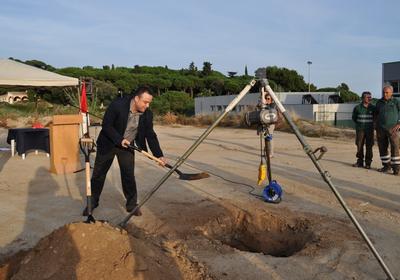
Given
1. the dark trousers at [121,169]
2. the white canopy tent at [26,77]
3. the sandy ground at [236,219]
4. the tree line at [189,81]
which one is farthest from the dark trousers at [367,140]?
the tree line at [189,81]

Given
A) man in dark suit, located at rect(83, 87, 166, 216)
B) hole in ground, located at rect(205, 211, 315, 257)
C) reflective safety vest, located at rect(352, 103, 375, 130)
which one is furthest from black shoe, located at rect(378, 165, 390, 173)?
man in dark suit, located at rect(83, 87, 166, 216)

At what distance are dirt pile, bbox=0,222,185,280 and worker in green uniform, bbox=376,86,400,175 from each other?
23.0ft

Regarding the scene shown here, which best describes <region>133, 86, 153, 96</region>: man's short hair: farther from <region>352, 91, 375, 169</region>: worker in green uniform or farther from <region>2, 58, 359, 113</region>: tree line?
<region>2, 58, 359, 113</region>: tree line

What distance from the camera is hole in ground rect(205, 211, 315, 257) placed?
18.1 ft

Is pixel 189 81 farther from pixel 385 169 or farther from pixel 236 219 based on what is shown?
pixel 236 219

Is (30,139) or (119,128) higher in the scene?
(119,128)

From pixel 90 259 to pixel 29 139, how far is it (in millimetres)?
9477

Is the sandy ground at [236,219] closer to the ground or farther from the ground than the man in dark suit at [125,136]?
closer to the ground

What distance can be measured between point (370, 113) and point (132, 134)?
6347mm

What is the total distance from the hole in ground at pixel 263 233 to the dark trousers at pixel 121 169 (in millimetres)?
1299

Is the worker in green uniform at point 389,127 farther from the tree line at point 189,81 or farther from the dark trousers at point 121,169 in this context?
the tree line at point 189,81

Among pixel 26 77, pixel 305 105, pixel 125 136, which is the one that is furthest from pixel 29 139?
pixel 305 105

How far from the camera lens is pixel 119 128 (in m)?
6.03

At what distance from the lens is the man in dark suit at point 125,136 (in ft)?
19.3
